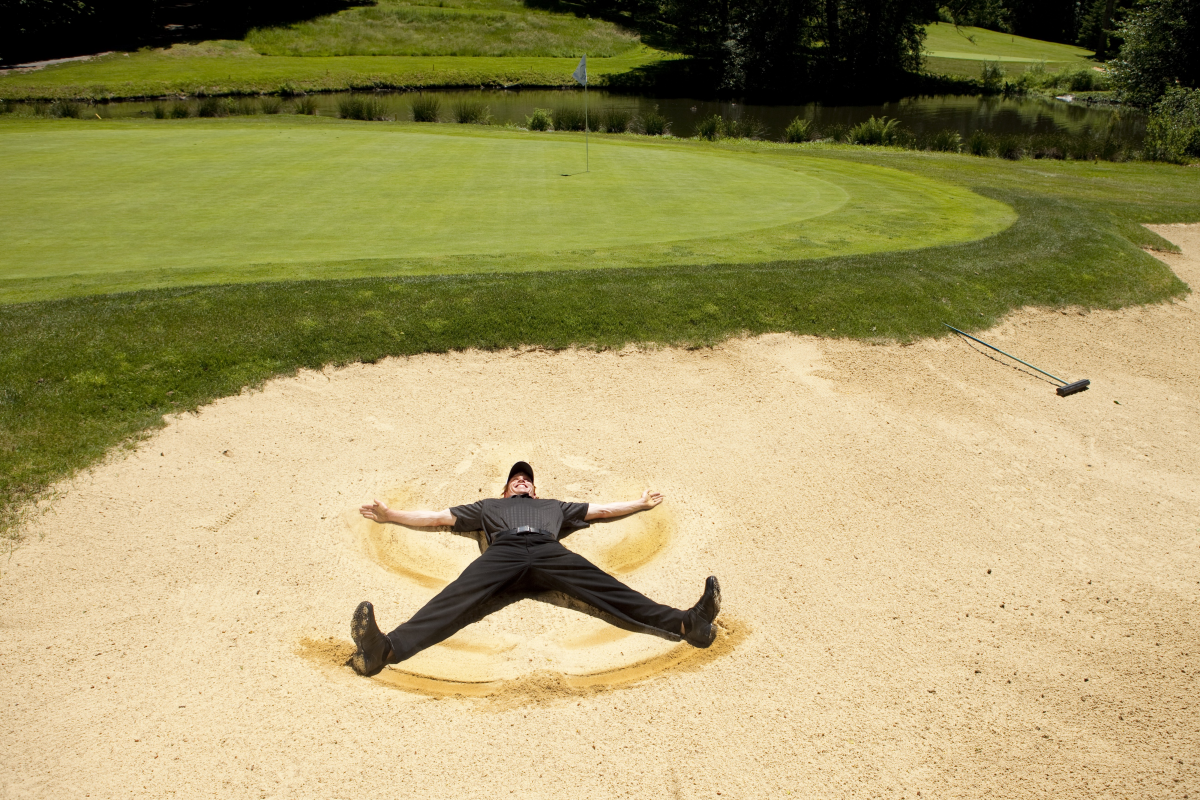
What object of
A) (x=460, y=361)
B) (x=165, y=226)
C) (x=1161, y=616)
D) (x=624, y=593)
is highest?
(x=165, y=226)

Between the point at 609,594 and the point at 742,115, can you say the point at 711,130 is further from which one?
the point at 609,594

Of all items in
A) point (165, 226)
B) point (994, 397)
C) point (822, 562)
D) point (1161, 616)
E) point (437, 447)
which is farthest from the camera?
point (165, 226)

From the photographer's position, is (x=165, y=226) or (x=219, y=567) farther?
(x=165, y=226)

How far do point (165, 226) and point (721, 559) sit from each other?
38.6 feet

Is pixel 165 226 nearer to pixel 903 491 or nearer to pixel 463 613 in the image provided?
pixel 463 613

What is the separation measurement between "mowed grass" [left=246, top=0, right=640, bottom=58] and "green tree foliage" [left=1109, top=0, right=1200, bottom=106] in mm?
39922

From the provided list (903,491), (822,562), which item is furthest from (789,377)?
(822,562)

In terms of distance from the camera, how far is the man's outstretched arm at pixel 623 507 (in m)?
7.28

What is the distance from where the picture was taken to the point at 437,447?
27.2 ft

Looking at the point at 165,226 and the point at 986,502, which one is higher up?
the point at 165,226

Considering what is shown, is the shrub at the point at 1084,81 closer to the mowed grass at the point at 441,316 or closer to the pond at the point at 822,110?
the pond at the point at 822,110

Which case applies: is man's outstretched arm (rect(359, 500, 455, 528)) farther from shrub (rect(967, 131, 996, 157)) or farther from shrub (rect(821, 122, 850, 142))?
shrub (rect(821, 122, 850, 142))

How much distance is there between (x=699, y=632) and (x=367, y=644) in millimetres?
2503

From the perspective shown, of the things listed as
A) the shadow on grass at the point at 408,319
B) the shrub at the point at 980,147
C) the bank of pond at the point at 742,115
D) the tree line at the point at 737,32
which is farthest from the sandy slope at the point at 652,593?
the tree line at the point at 737,32
